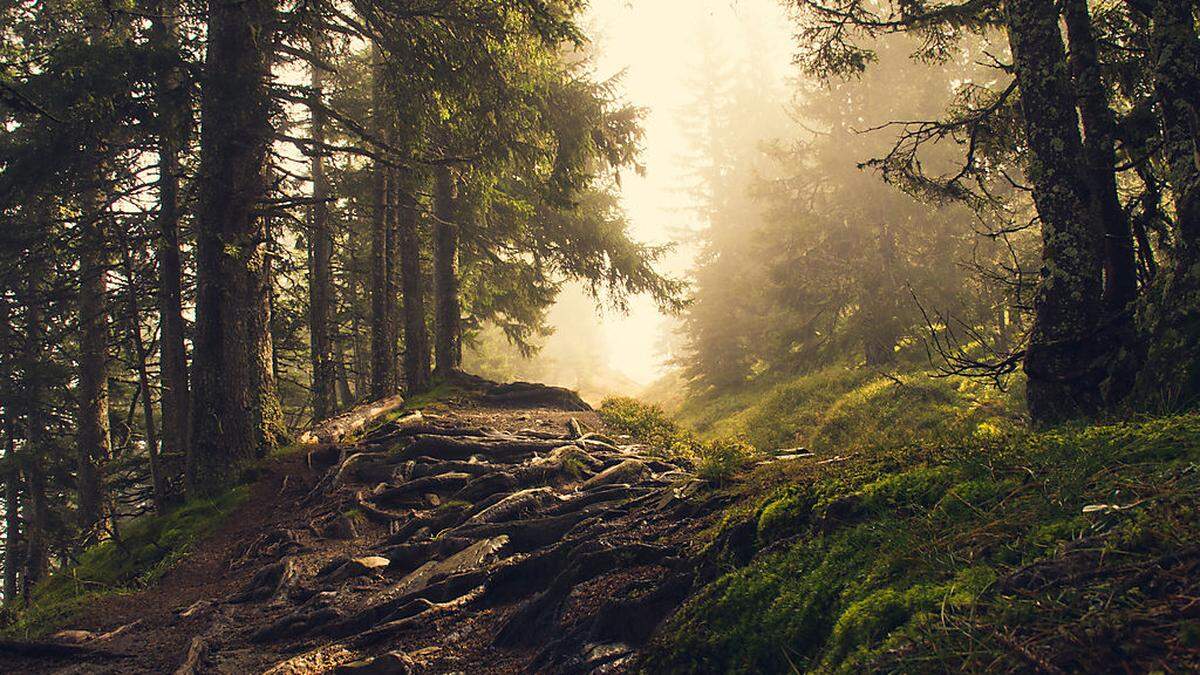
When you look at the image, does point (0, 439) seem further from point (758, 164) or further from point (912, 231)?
point (758, 164)

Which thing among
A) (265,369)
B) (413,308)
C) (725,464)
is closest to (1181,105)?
(725,464)

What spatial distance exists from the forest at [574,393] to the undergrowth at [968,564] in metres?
0.02

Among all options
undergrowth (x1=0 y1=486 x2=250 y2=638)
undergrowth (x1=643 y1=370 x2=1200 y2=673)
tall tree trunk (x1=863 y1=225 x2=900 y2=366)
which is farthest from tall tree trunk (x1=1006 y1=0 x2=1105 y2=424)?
tall tree trunk (x1=863 y1=225 x2=900 y2=366)

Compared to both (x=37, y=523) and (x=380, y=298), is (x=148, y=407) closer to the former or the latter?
(x=380, y=298)

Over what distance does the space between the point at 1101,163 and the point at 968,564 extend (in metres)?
5.08

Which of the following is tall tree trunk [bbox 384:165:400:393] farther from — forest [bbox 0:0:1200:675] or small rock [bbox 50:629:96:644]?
small rock [bbox 50:629:96:644]

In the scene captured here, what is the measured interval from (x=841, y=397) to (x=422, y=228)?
1281 centimetres

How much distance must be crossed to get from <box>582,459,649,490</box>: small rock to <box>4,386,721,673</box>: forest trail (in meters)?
0.03

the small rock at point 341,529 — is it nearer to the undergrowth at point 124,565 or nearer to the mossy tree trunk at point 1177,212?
the undergrowth at point 124,565

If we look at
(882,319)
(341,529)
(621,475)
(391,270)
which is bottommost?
(341,529)

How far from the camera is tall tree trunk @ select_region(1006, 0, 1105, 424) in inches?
223

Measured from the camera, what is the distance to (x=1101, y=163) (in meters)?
5.88

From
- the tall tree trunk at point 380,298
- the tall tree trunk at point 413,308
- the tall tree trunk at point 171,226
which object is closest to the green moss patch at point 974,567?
the tall tree trunk at point 171,226

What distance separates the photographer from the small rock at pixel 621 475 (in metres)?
8.10
